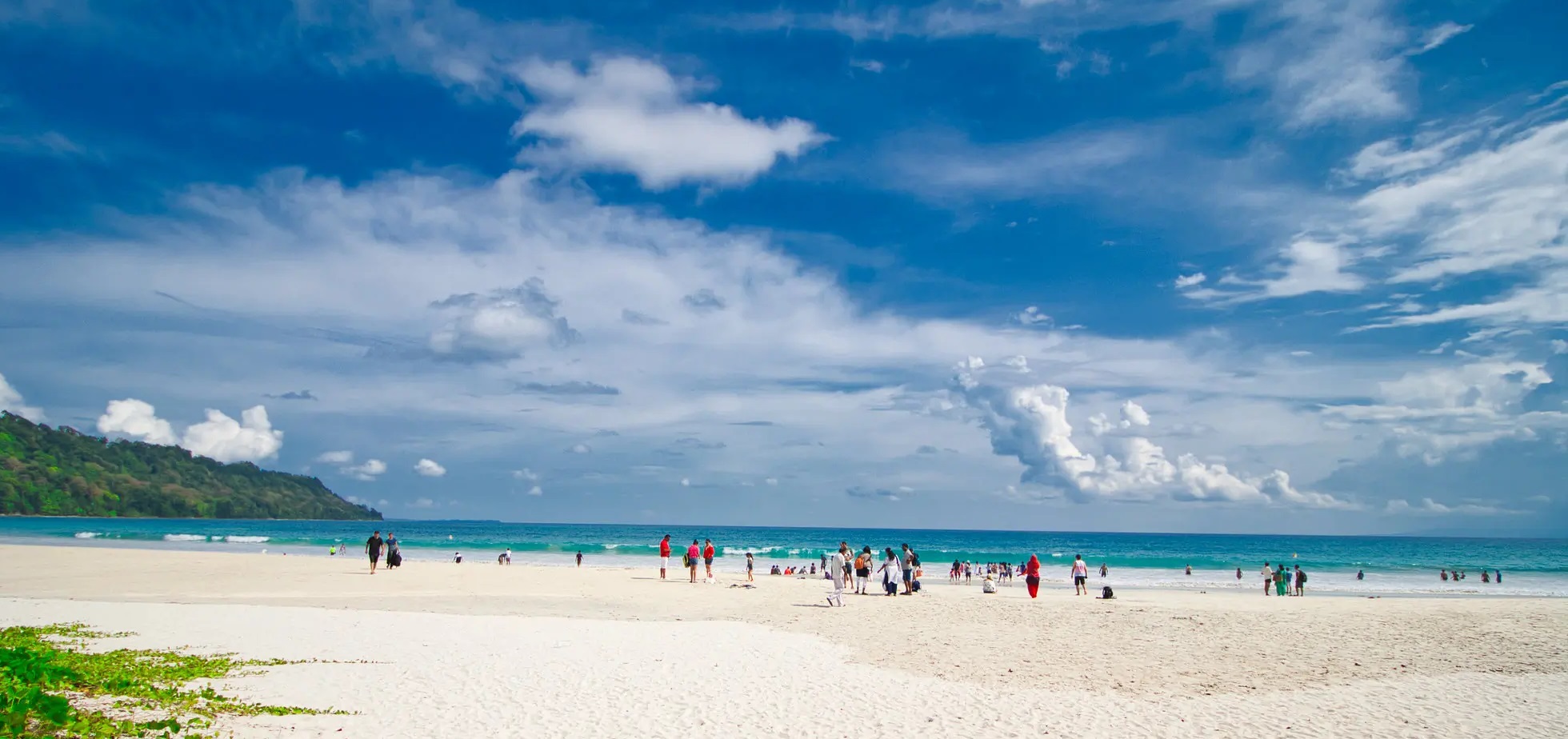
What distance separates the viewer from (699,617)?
2375cm

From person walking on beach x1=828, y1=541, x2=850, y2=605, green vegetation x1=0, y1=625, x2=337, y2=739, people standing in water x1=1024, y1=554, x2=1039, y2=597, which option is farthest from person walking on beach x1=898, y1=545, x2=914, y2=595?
green vegetation x1=0, y1=625, x2=337, y2=739

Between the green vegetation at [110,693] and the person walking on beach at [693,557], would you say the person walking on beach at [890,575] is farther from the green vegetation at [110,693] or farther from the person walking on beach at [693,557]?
the green vegetation at [110,693]

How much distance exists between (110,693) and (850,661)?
11.3m

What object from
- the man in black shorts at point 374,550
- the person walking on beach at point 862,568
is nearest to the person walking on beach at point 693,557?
the person walking on beach at point 862,568

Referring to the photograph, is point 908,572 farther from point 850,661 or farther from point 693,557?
point 850,661

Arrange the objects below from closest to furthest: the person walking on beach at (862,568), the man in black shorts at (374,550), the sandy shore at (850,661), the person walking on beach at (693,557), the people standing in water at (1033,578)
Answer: the sandy shore at (850,661)
the person walking on beach at (862,568)
the people standing in water at (1033,578)
the man in black shorts at (374,550)
the person walking on beach at (693,557)

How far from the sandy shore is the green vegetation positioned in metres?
0.70

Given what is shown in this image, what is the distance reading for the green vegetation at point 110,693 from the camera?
8.16 m

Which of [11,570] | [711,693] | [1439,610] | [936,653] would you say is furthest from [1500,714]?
[11,570]

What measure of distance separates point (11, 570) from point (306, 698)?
3722cm

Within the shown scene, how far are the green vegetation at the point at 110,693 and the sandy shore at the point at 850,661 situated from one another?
2.31 ft

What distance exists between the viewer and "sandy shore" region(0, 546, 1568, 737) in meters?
11.1

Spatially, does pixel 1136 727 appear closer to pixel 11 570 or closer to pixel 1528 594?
pixel 11 570

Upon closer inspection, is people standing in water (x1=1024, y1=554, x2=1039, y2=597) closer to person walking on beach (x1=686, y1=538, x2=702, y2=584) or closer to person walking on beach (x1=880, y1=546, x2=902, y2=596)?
person walking on beach (x1=880, y1=546, x2=902, y2=596)
